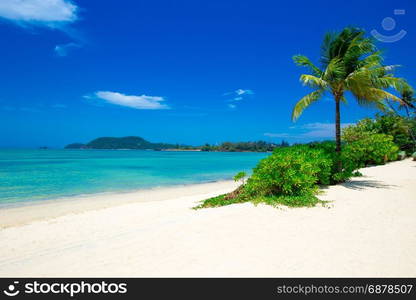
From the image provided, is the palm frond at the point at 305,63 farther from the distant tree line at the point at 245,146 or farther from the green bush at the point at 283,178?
the distant tree line at the point at 245,146

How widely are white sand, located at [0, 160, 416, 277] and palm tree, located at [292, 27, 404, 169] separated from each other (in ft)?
15.3

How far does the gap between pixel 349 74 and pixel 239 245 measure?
8703 mm

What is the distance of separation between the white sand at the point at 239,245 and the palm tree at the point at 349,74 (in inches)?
183

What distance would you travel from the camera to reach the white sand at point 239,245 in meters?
3.30

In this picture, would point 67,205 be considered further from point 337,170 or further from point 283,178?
point 337,170

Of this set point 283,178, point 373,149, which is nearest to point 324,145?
point 283,178

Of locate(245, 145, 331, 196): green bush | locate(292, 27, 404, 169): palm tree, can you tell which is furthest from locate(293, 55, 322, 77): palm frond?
locate(245, 145, 331, 196): green bush

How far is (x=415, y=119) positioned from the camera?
83.2 ft

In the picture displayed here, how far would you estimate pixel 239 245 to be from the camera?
4.02m

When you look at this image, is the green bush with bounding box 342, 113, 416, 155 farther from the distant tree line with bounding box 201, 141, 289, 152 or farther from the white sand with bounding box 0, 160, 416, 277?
the distant tree line with bounding box 201, 141, 289, 152

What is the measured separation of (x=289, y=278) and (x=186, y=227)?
244 centimetres

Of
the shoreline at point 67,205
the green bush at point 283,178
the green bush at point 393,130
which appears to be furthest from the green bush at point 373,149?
the shoreline at point 67,205

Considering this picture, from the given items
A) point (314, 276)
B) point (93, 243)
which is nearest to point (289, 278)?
point (314, 276)

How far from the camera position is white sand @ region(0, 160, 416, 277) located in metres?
3.30
